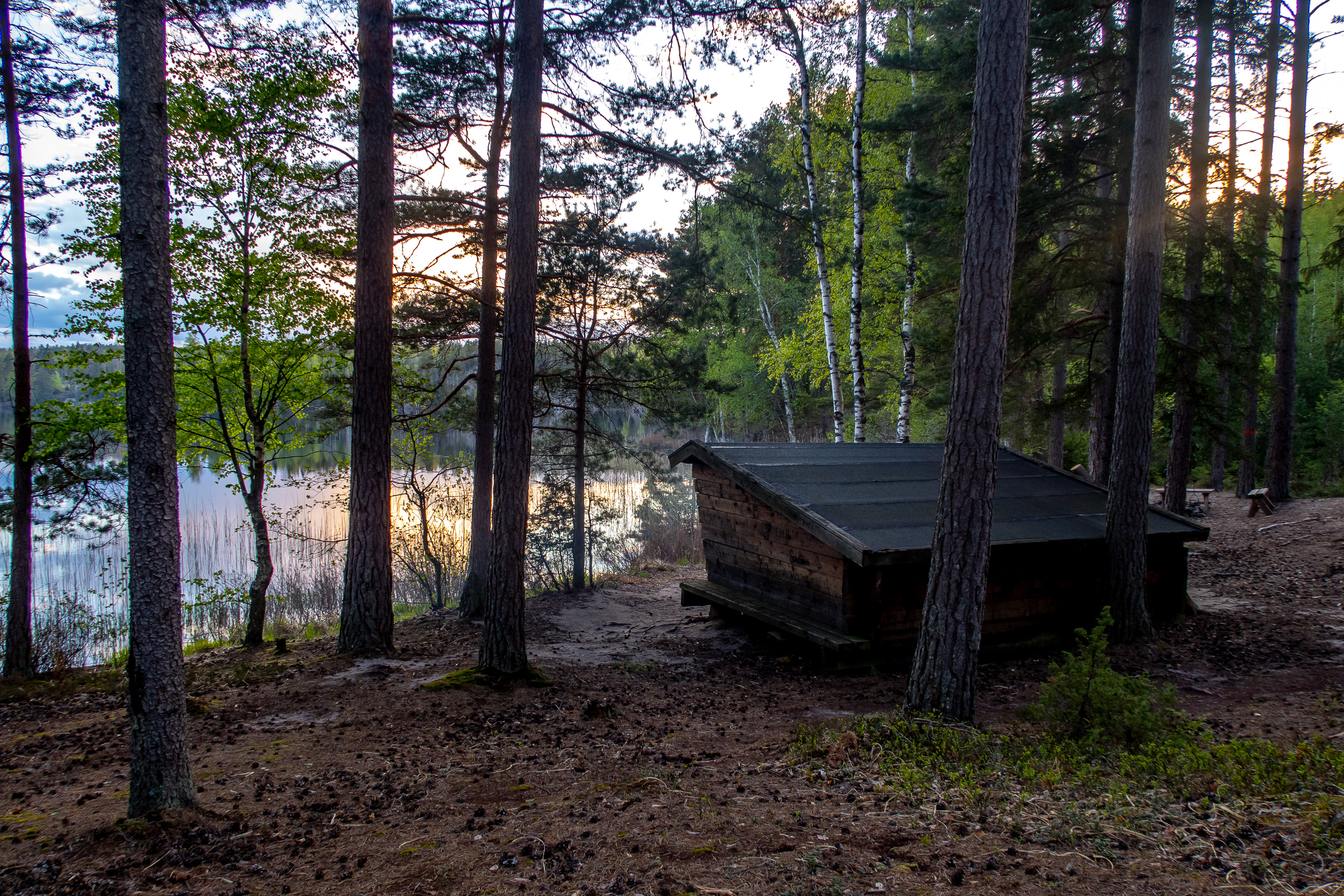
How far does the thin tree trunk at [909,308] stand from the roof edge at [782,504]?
676 cm

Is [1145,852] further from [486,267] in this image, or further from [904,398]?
[904,398]

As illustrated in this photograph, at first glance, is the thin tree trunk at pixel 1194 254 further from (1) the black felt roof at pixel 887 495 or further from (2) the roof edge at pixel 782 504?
(2) the roof edge at pixel 782 504

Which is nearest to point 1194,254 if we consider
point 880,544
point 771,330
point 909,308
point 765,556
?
point 909,308

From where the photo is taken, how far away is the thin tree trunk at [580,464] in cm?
1367

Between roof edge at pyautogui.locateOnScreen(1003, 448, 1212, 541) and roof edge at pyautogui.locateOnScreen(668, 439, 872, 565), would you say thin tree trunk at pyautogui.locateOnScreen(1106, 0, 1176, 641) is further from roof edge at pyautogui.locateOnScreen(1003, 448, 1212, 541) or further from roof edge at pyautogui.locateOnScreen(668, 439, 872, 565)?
roof edge at pyautogui.locateOnScreen(668, 439, 872, 565)

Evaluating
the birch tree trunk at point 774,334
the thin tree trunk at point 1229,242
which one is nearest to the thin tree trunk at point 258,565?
the thin tree trunk at point 1229,242

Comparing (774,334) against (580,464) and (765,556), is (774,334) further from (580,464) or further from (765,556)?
(765,556)

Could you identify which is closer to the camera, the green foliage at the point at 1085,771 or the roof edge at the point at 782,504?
the green foliage at the point at 1085,771

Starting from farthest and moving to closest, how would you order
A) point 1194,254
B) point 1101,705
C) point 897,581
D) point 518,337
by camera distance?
point 1194,254
point 897,581
point 518,337
point 1101,705

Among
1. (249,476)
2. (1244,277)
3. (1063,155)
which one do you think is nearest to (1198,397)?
(1244,277)

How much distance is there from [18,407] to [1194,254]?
17.1 metres

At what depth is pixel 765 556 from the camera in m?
9.50

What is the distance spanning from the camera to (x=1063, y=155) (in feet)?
34.1

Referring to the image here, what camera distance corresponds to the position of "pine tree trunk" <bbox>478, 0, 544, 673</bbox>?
700 cm
